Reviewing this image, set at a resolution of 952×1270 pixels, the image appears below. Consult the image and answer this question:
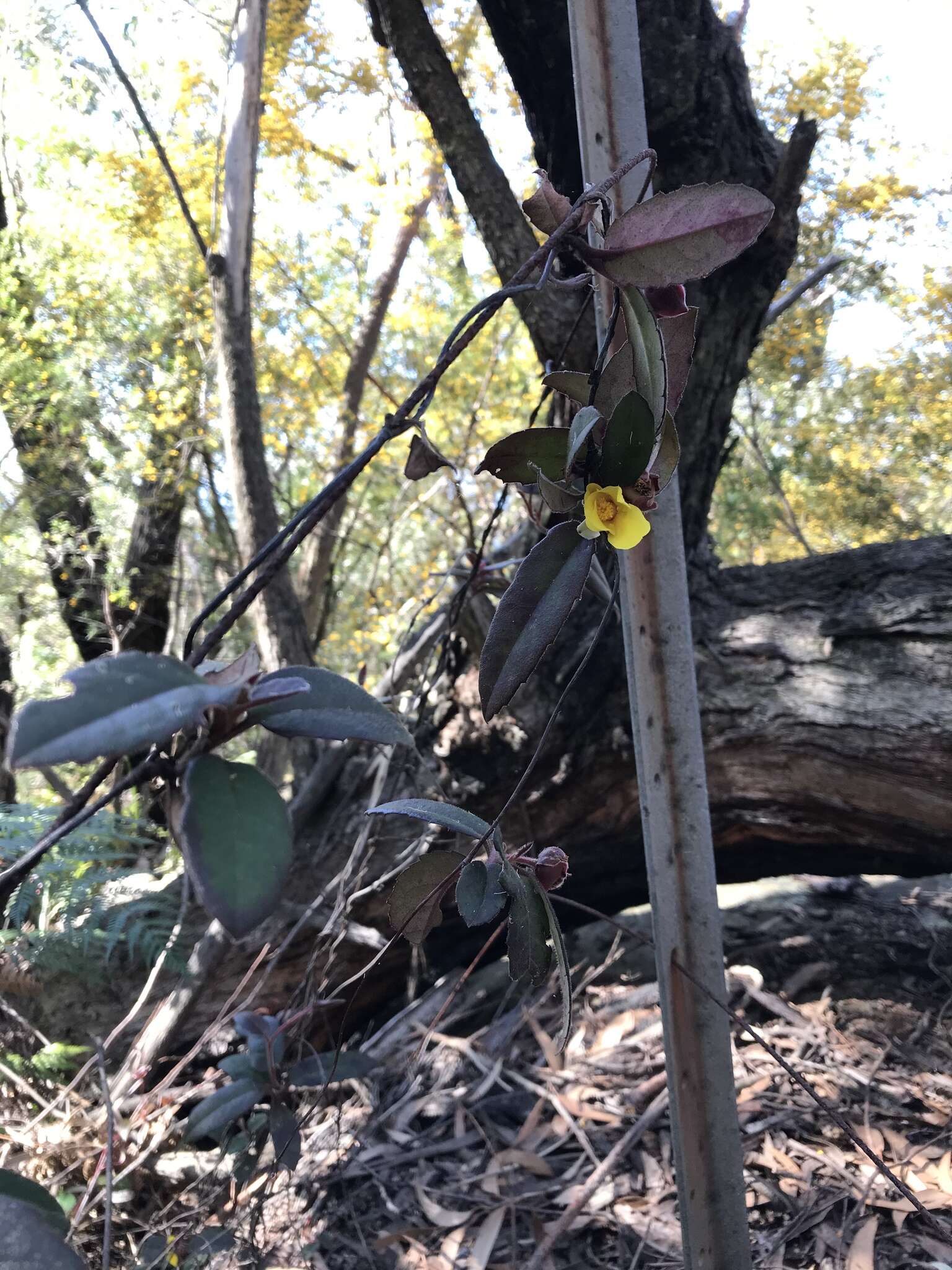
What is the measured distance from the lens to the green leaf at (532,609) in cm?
38

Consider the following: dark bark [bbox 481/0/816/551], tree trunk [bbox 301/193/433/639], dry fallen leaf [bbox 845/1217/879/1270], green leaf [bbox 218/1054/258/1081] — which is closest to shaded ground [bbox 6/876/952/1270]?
dry fallen leaf [bbox 845/1217/879/1270]

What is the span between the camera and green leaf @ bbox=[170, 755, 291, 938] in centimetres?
28

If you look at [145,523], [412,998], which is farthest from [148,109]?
[412,998]

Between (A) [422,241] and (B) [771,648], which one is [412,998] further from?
(A) [422,241]

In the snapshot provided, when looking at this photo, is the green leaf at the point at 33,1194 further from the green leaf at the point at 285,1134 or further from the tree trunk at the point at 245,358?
the tree trunk at the point at 245,358

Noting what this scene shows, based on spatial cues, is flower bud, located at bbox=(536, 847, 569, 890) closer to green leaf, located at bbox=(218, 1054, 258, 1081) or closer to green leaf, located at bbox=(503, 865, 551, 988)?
green leaf, located at bbox=(503, 865, 551, 988)

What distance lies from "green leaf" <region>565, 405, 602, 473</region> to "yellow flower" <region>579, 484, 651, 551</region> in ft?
0.06

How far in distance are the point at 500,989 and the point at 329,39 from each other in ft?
14.5

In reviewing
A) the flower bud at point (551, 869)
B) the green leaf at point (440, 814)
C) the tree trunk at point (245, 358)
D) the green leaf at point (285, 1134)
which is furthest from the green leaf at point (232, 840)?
the tree trunk at point (245, 358)

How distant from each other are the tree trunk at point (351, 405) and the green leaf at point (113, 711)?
3.39 meters

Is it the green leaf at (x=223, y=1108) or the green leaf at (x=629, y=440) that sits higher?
the green leaf at (x=629, y=440)

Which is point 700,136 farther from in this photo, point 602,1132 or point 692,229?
point 602,1132

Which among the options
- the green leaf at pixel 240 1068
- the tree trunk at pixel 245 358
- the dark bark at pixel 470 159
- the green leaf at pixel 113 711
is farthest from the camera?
the tree trunk at pixel 245 358

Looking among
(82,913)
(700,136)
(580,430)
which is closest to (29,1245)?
(580,430)
